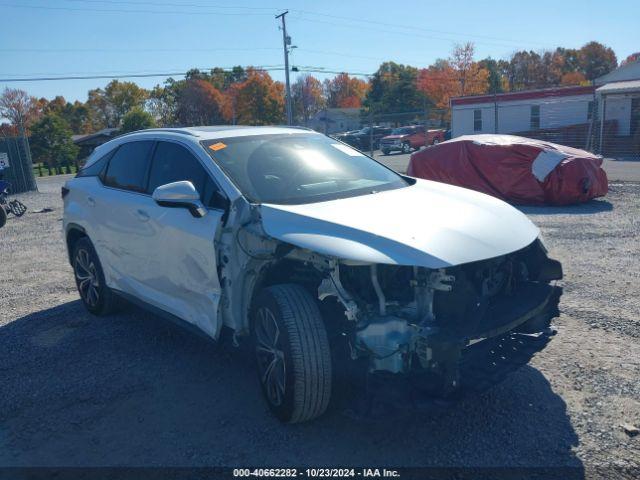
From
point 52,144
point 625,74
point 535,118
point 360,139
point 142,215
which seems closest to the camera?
point 142,215

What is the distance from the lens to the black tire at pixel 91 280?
553 cm

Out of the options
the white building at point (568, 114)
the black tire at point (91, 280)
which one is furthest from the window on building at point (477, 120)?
the black tire at point (91, 280)

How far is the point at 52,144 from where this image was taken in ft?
169

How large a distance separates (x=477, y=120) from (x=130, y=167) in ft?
112

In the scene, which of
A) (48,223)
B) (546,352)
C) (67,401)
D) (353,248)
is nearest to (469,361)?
(353,248)

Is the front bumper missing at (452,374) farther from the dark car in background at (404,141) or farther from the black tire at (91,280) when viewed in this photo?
the dark car in background at (404,141)

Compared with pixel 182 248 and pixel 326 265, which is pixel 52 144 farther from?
pixel 326 265

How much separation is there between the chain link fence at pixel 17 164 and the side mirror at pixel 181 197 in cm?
2055

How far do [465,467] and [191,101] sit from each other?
64.1m

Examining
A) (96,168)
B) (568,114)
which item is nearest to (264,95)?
(568,114)

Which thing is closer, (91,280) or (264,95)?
(91,280)

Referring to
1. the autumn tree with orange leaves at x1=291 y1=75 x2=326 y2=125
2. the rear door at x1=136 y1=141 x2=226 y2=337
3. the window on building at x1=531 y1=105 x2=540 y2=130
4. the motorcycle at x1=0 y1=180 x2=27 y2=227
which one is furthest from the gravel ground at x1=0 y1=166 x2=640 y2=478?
the autumn tree with orange leaves at x1=291 y1=75 x2=326 y2=125

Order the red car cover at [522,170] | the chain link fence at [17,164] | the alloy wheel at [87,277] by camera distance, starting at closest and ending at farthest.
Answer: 1. the alloy wheel at [87,277]
2. the red car cover at [522,170]
3. the chain link fence at [17,164]

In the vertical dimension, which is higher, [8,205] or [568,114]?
[568,114]
